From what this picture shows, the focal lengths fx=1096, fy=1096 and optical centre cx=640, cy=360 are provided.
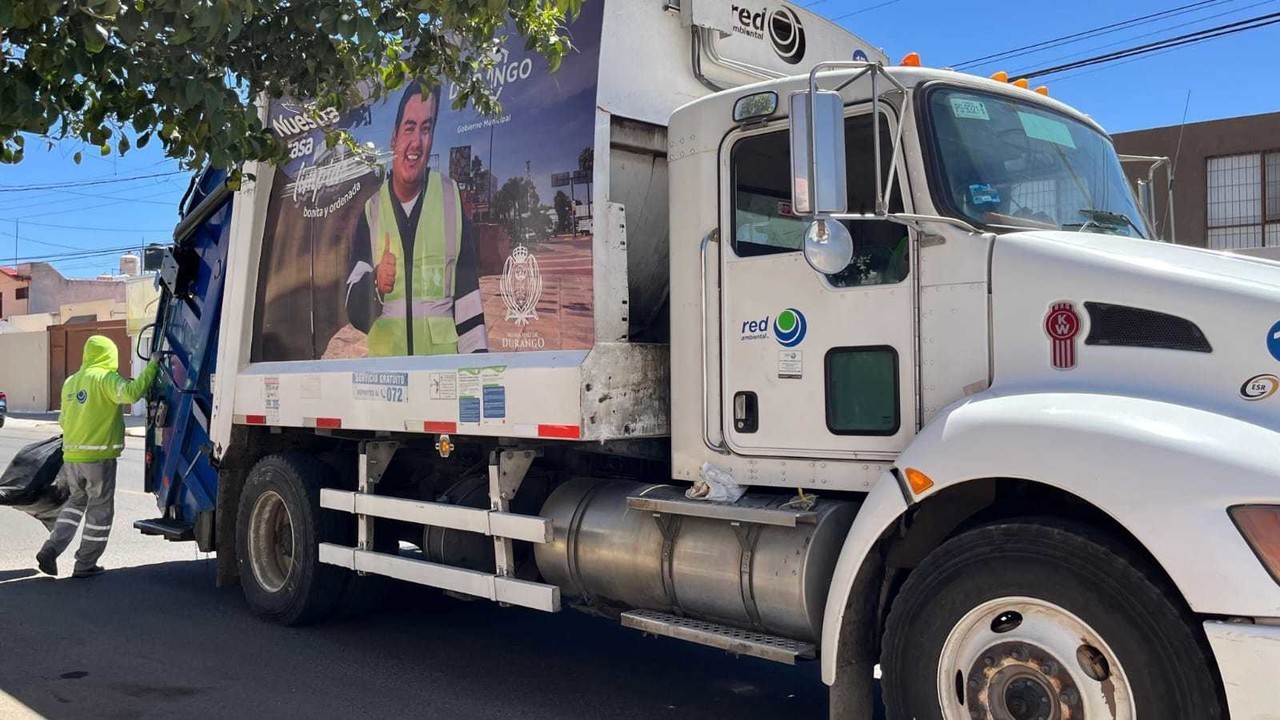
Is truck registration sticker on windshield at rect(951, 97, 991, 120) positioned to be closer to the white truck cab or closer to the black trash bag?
the white truck cab

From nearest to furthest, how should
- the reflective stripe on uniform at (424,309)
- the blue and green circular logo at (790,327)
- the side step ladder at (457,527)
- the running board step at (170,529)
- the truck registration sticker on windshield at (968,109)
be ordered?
the truck registration sticker on windshield at (968,109)
the blue and green circular logo at (790,327)
the side step ladder at (457,527)
the reflective stripe on uniform at (424,309)
the running board step at (170,529)

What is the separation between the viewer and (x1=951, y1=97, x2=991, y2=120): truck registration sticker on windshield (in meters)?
4.09

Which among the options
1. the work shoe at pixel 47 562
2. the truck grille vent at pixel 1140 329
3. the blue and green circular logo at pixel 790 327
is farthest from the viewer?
the work shoe at pixel 47 562

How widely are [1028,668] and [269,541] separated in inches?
204

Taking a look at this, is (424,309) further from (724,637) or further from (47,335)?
(47,335)

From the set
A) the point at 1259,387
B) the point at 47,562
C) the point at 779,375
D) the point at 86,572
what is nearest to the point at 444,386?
the point at 779,375

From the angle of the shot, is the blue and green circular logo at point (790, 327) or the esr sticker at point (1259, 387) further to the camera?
the blue and green circular logo at point (790, 327)

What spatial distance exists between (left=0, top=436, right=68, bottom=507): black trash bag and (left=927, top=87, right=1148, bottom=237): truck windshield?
25.8 feet

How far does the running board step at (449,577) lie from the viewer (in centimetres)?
503

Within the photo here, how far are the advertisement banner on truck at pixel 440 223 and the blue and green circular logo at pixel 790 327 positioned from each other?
87 centimetres

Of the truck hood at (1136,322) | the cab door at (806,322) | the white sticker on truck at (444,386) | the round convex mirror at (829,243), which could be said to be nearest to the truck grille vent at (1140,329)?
the truck hood at (1136,322)

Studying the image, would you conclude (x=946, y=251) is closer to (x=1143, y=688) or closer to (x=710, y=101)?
(x=710, y=101)

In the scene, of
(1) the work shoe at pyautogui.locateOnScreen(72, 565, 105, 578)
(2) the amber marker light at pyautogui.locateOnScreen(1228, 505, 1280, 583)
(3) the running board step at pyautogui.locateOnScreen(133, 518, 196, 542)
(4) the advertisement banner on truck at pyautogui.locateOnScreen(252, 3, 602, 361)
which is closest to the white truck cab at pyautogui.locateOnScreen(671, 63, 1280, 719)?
(2) the amber marker light at pyautogui.locateOnScreen(1228, 505, 1280, 583)

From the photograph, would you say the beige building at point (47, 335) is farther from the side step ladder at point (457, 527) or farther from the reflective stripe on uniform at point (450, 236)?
the reflective stripe on uniform at point (450, 236)
